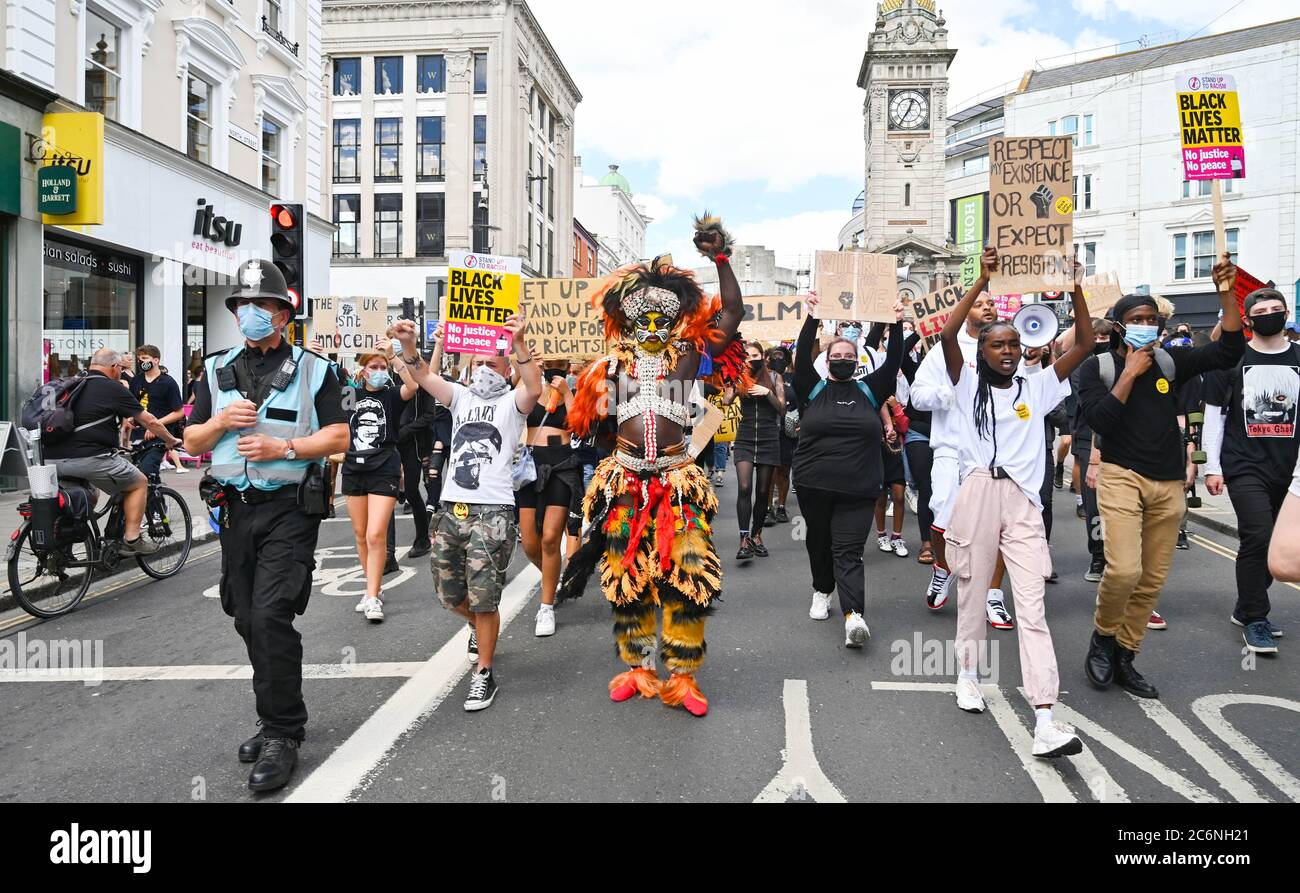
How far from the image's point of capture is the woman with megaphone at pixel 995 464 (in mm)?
4562

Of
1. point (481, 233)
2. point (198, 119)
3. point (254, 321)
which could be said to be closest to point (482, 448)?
point (254, 321)

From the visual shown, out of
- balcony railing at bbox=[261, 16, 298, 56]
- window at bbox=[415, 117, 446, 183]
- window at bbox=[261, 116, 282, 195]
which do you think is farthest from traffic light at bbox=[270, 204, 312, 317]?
window at bbox=[415, 117, 446, 183]

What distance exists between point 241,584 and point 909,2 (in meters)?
66.5

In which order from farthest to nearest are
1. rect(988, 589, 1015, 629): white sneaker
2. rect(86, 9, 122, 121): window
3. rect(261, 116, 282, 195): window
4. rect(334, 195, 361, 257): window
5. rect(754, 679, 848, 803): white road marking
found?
rect(334, 195, 361, 257): window → rect(261, 116, 282, 195): window → rect(86, 9, 122, 121): window → rect(988, 589, 1015, 629): white sneaker → rect(754, 679, 848, 803): white road marking

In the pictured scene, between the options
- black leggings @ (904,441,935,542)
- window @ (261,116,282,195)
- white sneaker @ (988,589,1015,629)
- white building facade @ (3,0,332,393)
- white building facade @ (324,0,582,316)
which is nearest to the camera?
white sneaker @ (988,589,1015,629)

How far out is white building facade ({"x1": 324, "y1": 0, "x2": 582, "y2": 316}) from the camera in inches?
1794

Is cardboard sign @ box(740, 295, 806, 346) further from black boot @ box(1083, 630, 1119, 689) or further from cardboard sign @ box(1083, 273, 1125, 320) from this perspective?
black boot @ box(1083, 630, 1119, 689)

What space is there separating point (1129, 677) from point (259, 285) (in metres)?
4.77

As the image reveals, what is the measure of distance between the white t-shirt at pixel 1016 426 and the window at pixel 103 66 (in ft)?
51.6

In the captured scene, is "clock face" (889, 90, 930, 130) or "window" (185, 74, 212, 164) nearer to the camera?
"window" (185, 74, 212, 164)

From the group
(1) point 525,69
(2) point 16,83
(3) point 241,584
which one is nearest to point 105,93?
(2) point 16,83

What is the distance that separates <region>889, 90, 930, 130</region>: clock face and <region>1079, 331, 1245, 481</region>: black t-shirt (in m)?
58.3

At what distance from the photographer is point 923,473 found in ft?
27.6
